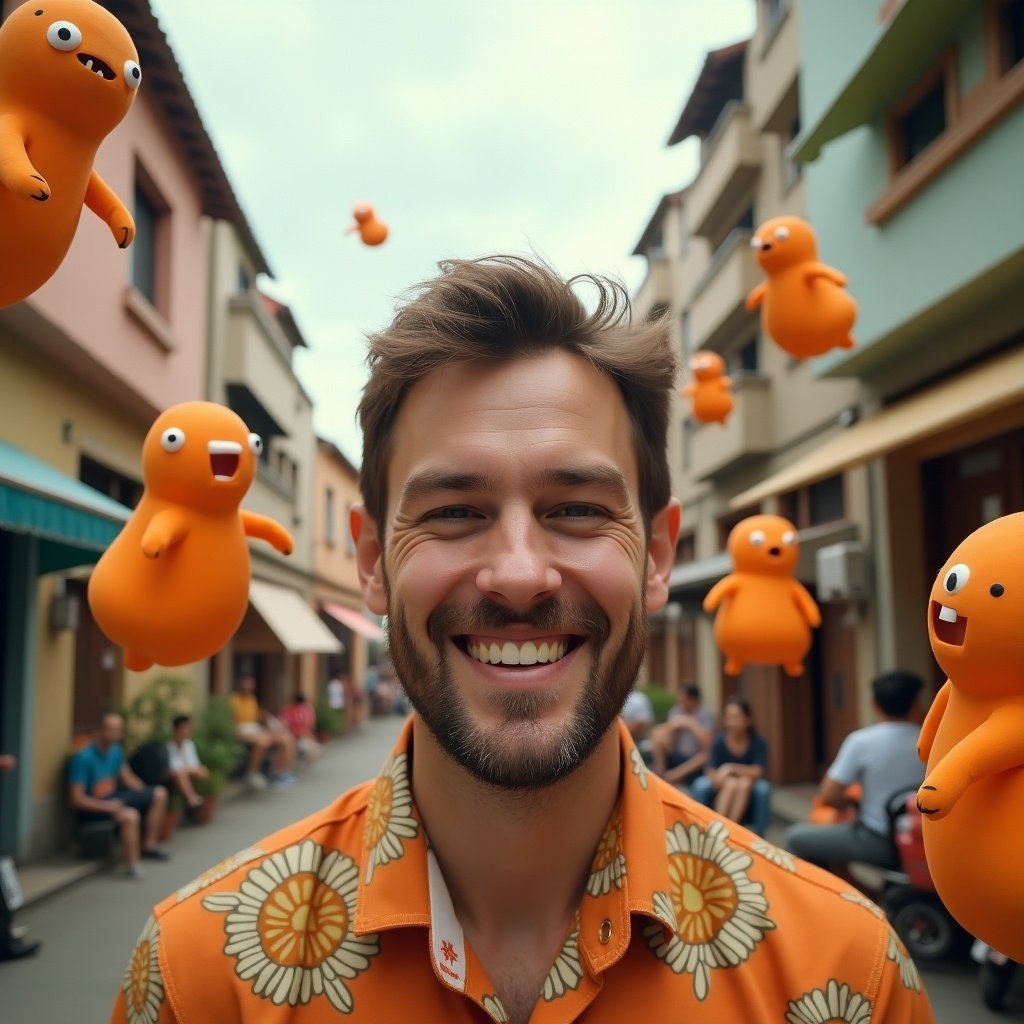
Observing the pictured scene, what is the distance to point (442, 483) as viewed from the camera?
5.74ft

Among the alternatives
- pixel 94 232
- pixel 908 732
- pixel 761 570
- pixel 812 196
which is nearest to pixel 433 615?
pixel 761 570

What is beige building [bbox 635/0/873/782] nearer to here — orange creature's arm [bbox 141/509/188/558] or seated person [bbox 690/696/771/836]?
seated person [bbox 690/696/771/836]

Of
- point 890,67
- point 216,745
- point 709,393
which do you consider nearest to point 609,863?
point 709,393

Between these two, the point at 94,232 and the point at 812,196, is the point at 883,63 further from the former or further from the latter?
the point at 94,232

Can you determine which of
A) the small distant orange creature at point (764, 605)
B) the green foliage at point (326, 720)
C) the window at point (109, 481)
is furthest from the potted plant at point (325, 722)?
the small distant orange creature at point (764, 605)

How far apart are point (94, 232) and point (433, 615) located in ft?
26.1

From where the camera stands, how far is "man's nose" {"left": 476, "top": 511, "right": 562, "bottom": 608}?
1.62 m

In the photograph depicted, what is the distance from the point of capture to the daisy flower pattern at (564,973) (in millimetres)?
1596

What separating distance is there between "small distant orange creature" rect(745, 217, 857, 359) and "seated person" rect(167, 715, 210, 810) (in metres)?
9.02

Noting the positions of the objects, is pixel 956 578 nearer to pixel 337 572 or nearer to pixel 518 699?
pixel 518 699

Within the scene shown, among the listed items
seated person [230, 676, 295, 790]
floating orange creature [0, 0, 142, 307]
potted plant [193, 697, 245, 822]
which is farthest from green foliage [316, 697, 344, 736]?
floating orange creature [0, 0, 142, 307]

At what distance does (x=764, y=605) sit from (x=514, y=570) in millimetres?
2034

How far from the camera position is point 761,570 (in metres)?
3.54

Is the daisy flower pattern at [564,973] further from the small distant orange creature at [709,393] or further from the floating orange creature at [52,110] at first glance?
the small distant orange creature at [709,393]
